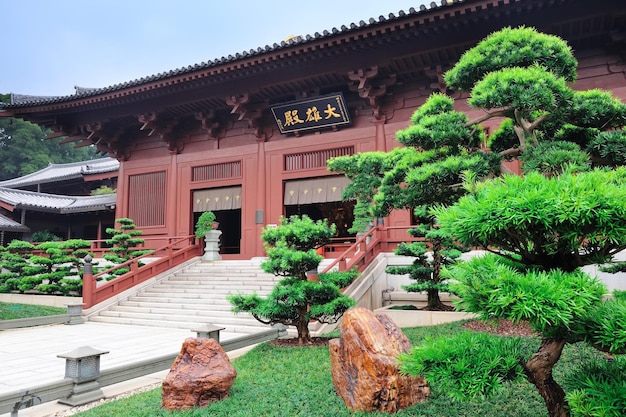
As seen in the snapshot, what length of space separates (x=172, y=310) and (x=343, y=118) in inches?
274

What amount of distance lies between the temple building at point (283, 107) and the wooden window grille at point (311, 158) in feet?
0.10

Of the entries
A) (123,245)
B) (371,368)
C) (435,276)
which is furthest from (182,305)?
(371,368)

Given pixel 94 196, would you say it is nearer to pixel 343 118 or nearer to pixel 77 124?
pixel 77 124

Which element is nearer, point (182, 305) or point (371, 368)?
point (371, 368)

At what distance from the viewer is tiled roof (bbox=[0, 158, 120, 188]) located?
2423 cm

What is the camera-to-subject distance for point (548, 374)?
278 centimetres

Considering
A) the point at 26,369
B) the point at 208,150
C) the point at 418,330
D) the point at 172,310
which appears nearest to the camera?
the point at 26,369

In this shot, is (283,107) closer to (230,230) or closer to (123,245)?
(123,245)

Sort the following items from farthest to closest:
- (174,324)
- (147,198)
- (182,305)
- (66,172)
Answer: (66,172), (147,198), (182,305), (174,324)

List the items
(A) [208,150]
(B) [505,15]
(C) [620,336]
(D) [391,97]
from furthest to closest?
(A) [208,150], (D) [391,97], (B) [505,15], (C) [620,336]

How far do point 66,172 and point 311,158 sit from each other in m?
22.4

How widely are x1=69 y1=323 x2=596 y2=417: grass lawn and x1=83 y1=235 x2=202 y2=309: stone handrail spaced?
22.9 feet

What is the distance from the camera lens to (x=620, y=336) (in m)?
2.16

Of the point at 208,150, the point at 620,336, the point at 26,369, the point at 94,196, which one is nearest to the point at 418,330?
the point at 620,336
